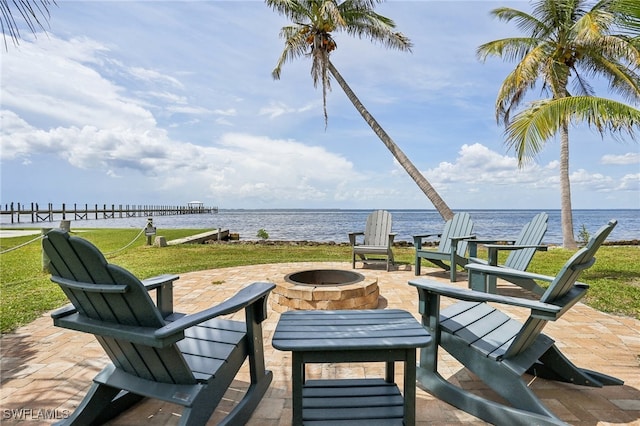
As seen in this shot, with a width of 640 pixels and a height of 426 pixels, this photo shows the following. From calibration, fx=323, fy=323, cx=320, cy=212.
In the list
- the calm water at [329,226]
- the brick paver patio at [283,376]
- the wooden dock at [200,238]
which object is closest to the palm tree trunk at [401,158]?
the calm water at [329,226]

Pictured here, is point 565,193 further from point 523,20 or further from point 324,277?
point 324,277

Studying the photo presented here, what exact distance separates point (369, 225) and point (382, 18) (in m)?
7.44

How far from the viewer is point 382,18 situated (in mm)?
9977

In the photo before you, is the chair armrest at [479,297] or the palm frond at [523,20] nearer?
the chair armrest at [479,297]

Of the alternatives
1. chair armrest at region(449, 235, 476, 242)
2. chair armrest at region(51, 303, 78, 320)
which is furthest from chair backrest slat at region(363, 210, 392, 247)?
chair armrest at region(51, 303, 78, 320)

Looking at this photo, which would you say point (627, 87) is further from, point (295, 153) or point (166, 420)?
point (166, 420)

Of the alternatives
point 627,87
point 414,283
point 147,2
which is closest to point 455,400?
point 414,283

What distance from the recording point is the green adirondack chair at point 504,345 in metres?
1.56

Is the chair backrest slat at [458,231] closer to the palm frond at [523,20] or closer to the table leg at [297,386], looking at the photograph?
the table leg at [297,386]

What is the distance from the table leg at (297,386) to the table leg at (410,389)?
0.49m

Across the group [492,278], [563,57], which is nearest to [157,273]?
[492,278]

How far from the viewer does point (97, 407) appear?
1.65 meters

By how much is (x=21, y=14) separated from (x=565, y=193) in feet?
39.4

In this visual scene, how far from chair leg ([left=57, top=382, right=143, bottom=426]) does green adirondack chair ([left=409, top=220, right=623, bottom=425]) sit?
5.80ft
